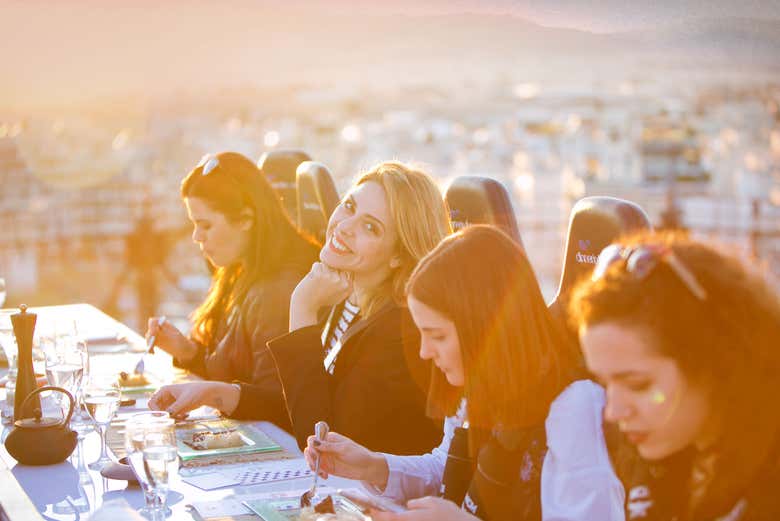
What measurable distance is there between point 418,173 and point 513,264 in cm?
66

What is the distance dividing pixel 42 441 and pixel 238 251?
989 millimetres

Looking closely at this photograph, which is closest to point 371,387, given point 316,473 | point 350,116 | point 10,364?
point 316,473

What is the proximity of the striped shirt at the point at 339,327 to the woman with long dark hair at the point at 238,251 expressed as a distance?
0.79ft

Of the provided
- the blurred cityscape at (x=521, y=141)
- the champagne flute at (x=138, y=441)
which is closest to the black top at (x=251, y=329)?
the champagne flute at (x=138, y=441)

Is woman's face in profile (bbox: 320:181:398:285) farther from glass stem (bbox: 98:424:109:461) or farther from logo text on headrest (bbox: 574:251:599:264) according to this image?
glass stem (bbox: 98:424:109:461)

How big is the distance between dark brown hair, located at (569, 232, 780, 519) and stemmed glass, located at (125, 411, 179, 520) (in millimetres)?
672

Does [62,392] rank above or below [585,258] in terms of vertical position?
below

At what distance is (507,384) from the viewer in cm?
137

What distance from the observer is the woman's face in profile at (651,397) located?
104 cm

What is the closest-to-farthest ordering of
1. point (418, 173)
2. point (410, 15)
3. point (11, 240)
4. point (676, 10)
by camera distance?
1. point (418, 173)
2. point (676, 10)
3. point (410, 15)
4. point (11, 240)

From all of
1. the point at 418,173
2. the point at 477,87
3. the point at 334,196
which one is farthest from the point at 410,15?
the point at 477,87

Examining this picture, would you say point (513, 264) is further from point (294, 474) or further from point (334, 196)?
point (334, 196)

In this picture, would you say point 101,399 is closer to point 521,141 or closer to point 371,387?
point 371,387

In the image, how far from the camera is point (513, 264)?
4.68 ft
